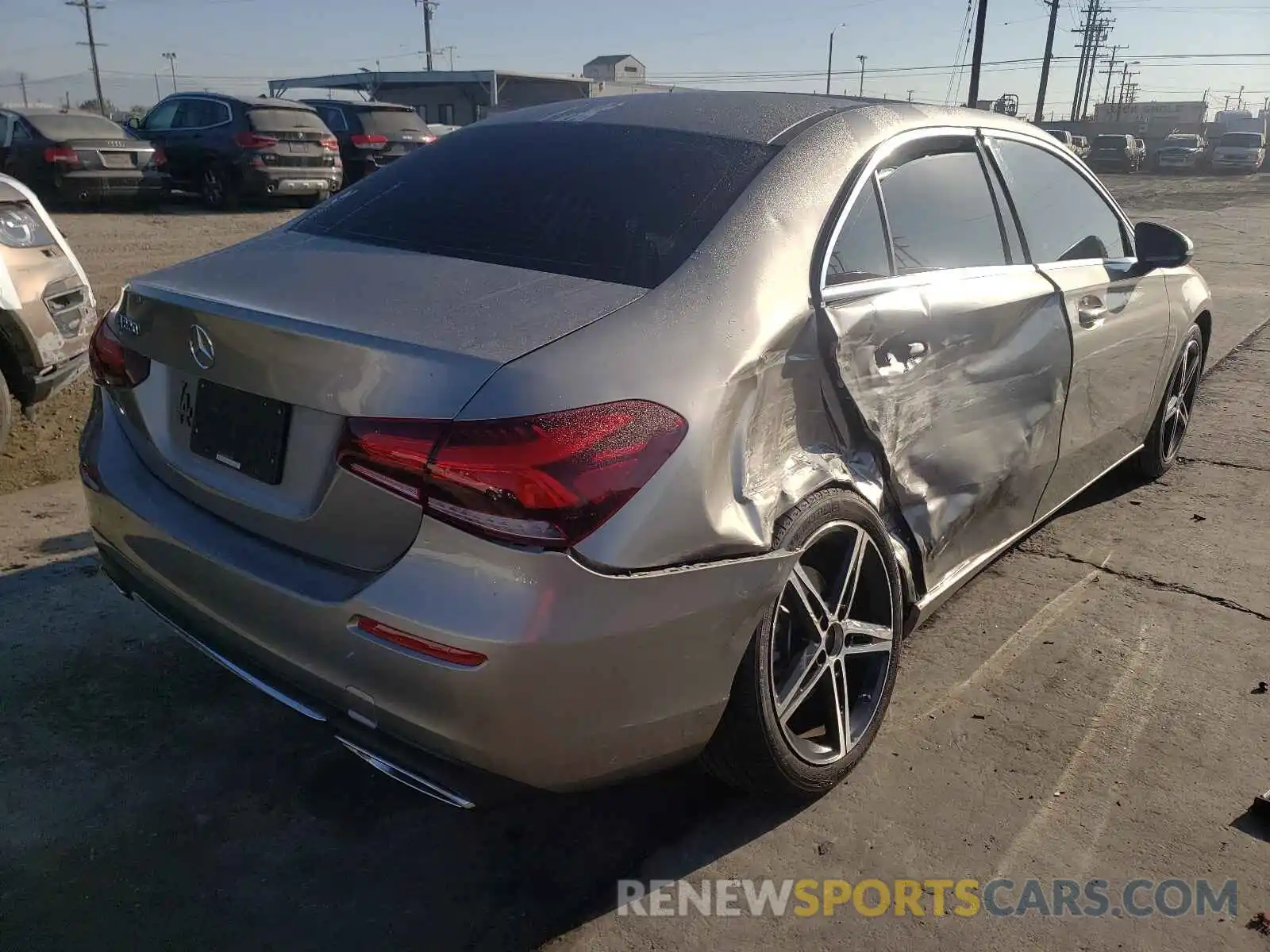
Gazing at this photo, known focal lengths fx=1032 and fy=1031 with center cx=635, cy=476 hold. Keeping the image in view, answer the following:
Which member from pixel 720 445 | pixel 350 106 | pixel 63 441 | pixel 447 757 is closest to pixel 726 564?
pixel 720 445

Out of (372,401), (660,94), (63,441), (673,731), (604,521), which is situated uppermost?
(660,94)

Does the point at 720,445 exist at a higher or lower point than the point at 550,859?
higher

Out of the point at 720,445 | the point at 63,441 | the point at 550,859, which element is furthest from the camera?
the point at 63,441

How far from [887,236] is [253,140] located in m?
13.9

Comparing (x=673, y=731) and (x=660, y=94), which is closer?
(x=673, y=731)

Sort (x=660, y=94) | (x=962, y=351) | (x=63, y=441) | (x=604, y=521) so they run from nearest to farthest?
(x=604, y=521) → (x=962, y=351) → (x=660, y=94) → (x=63, y=441)

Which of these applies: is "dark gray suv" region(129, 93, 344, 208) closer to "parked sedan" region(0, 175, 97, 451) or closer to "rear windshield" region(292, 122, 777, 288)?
"parked sedan" region(0, 175, 97, 451)

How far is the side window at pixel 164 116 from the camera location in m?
15.8

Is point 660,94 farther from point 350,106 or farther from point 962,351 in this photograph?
point 350,106

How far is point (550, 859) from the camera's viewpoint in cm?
241

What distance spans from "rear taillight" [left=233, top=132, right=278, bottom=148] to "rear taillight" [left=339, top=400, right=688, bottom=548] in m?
14.3

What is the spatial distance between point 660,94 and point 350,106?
54.3ft

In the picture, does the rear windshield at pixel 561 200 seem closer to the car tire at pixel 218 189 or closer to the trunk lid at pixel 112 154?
the trunk lid at pixel 112 154

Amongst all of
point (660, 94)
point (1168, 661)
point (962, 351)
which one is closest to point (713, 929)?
point (962, 351)
